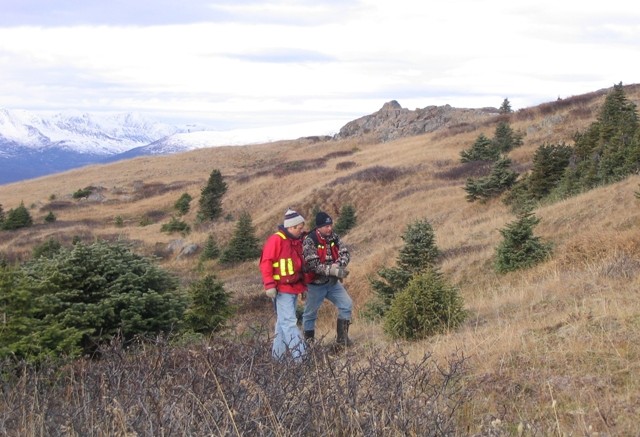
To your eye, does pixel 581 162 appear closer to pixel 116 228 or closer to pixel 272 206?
pixel 272 206

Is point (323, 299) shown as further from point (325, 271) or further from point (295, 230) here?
point (295, 230)

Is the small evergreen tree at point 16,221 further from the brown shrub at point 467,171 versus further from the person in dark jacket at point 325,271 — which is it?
the person in dark jacket at point 325,271

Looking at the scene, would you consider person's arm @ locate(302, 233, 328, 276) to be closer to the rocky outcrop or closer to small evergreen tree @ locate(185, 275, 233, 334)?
small evergreen tree @ locate(185, 275, 233, 334)

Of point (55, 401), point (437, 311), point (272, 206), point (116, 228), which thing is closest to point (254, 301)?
point (437, 311)

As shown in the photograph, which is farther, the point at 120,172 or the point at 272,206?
the point at 120,172

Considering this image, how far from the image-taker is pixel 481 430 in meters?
3.59

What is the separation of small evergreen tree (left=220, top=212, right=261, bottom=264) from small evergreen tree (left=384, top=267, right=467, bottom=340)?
18.9 m

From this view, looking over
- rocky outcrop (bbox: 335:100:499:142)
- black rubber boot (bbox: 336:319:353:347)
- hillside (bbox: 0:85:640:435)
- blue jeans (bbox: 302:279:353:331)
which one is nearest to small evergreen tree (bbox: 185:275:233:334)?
hillside (bbox: 0:85:640:435)

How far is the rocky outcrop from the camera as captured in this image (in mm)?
61469

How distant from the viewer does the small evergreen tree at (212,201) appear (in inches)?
1433

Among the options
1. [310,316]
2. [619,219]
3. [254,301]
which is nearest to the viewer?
[310,316]

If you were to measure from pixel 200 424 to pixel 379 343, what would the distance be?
420 centimetres

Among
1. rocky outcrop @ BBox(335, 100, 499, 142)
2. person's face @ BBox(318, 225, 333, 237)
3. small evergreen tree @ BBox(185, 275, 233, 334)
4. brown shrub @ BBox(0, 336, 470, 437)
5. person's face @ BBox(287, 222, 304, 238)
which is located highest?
rocky outcrop @ BBox(335, 100, 499, 142)

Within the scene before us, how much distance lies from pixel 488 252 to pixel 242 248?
1409cm
